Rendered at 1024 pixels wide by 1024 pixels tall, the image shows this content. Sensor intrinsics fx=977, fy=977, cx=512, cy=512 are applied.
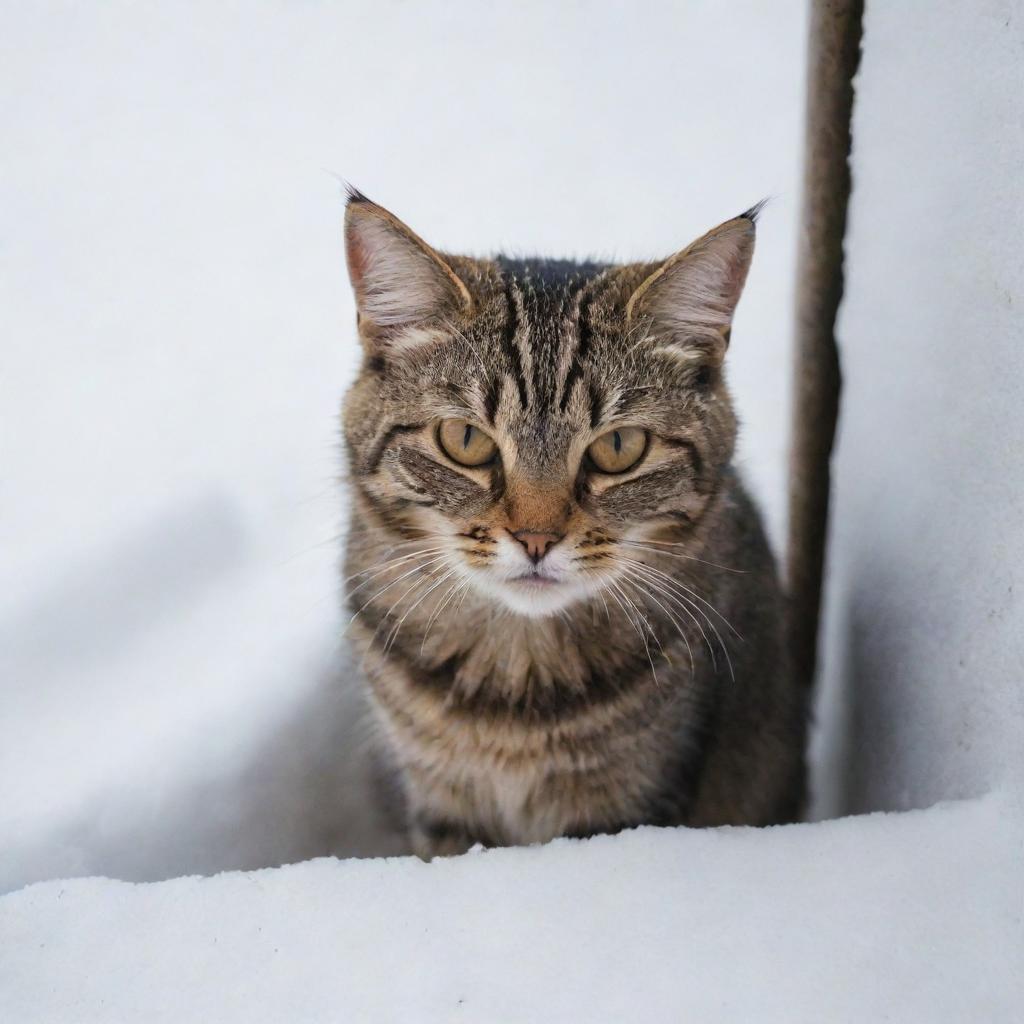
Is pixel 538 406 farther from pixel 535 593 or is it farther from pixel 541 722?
pixel 541 722

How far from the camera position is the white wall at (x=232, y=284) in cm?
120

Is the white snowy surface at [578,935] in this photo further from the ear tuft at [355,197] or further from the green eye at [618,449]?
the ear tuft at [355,197]

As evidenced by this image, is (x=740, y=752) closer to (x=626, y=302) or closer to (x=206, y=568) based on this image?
(x=626, y=302)

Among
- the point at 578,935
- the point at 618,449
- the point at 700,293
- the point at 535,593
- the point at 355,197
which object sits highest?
the point at 355,197

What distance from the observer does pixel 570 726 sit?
43.5 inches

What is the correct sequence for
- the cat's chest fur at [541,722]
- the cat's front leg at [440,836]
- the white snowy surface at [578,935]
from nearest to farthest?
the white snowy surface at [578,935], the cat's chest fur at [541,722], the cat's front leg at [440,836]

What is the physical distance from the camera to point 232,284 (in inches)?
55.2

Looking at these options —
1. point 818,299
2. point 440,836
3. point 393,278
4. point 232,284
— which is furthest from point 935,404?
point 232,284

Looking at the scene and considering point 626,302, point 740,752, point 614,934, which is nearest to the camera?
point 614,934

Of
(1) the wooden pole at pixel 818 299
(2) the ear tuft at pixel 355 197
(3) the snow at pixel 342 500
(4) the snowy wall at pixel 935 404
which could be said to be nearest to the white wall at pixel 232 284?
(3) the snow at pixel 342 500

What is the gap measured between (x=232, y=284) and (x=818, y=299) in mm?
837

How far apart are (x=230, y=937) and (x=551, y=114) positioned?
1181mm

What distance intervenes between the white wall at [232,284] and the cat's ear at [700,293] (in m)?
0.39

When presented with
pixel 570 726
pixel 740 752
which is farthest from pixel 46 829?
pixel 740 752
